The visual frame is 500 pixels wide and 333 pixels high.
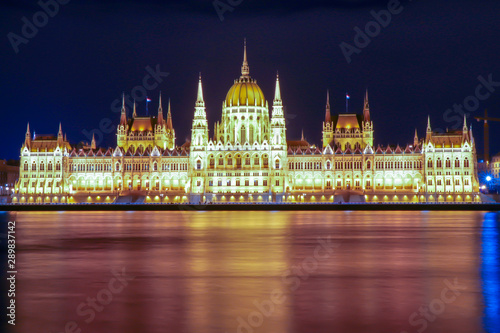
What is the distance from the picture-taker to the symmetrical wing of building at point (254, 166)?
12369 cm

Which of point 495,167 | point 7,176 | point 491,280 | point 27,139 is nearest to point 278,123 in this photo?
point 27,139

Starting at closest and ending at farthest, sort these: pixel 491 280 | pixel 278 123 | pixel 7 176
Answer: pixel 491 280 < pixel 278 123 < pixel 7 176

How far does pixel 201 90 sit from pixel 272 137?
59.4 ft

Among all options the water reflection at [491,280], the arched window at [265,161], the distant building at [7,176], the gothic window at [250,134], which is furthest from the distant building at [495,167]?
the water reflection at [491,280]

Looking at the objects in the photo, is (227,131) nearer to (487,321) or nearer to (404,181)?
(404,181)

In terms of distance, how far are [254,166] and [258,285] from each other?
330 ft

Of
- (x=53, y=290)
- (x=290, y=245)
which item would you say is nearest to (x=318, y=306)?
(x=53, y=290)

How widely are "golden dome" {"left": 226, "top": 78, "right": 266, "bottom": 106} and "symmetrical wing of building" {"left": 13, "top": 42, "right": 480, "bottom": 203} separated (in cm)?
22

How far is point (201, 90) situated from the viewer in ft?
449

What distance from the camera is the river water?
1936 cm

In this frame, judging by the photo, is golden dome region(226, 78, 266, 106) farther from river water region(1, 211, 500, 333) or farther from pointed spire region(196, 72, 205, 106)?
river water region(1, 211, 500, 333)

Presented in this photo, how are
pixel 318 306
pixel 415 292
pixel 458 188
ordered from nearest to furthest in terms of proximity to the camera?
pixel 318 306 < pixel 415 292 < pixel 458 188

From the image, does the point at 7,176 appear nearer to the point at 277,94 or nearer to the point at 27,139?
the point at 27,139

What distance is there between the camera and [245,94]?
13538 centimetres
